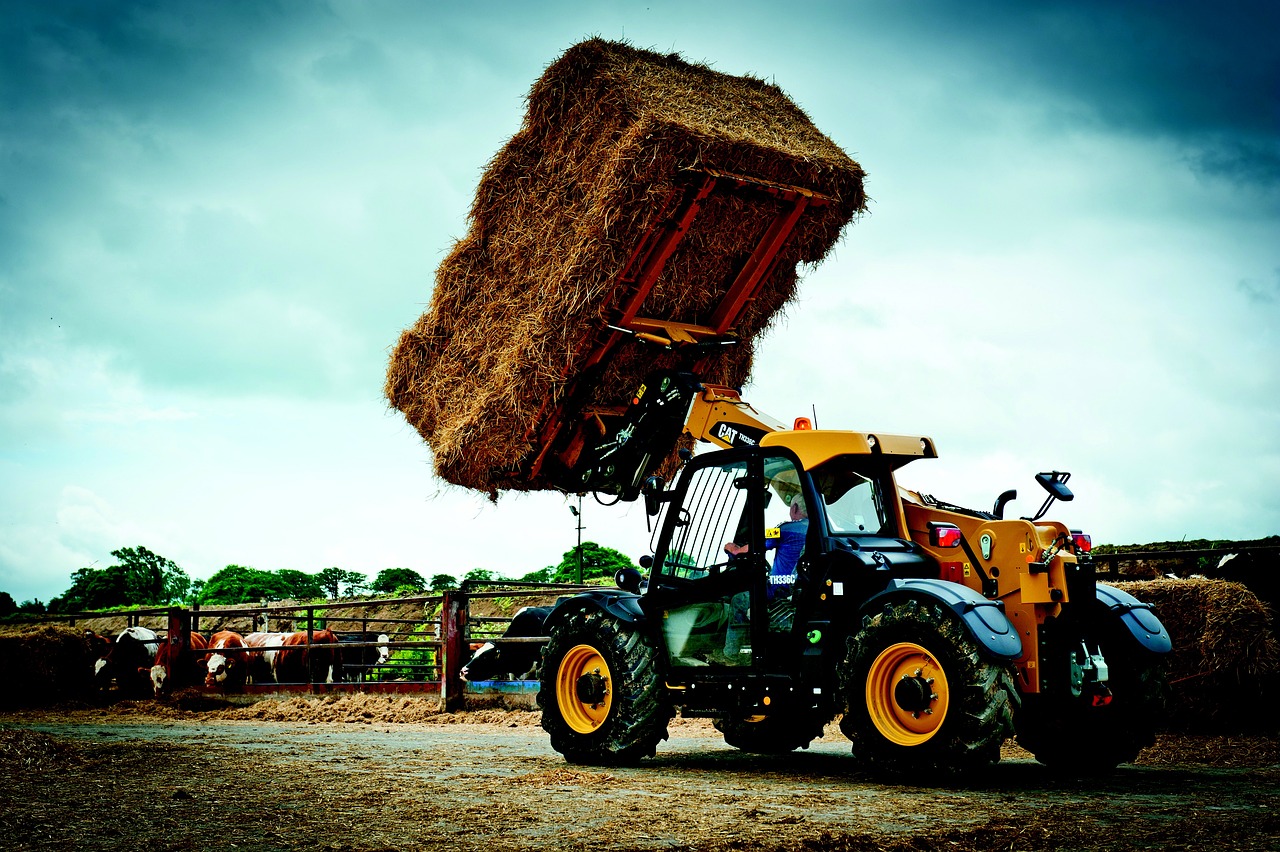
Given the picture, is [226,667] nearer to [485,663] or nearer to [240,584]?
[485,663]

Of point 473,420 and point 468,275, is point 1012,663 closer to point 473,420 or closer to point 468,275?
point 473,420

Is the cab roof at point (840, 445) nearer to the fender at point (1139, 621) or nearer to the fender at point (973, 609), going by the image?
the fender at point (973, 609)

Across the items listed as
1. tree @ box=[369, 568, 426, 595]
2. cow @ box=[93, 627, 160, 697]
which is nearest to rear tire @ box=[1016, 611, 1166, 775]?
cow @ box=[93, 627, 160, 697]

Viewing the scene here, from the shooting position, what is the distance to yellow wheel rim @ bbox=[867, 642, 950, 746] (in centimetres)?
632

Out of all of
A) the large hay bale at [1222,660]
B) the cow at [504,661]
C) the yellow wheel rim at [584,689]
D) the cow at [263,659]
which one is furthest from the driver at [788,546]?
the cow at [263,659]

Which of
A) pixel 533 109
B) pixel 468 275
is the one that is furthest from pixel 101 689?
pixel 533 109

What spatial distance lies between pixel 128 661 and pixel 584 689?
A: 1474cm

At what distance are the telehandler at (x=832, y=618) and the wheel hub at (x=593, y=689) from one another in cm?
1

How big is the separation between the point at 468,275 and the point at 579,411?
5.26 feet

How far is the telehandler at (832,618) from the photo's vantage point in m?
6.38

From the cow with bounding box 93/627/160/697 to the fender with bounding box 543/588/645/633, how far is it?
13.4 meters

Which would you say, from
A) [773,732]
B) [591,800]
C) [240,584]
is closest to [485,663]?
[773,732]

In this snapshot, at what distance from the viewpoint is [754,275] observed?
9.44m

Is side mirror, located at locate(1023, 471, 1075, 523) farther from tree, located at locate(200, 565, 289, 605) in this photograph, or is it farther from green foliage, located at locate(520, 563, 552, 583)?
tree, located at locate(200, 565, 289, 605)
